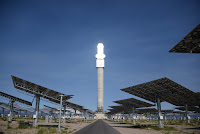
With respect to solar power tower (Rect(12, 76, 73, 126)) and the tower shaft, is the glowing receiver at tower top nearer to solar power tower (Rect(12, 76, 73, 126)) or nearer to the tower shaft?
the tower shaft

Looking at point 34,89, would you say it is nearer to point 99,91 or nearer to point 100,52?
point 99,91

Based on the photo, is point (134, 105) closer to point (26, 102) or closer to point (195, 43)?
point (26, 102)

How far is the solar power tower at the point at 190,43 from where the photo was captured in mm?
15075

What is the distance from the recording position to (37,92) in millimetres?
33281

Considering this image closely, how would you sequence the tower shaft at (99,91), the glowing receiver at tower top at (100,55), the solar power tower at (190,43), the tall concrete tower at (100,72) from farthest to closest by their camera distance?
the glowing receiver at tower top at (100,55) < the tall concrete tower at (100,72) < the tower shaft at (99,91) < the solar power tower at (190,43)

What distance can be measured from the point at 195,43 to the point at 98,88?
146681mm

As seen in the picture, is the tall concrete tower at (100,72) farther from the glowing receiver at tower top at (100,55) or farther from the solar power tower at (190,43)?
the solar power tower at (190,43)

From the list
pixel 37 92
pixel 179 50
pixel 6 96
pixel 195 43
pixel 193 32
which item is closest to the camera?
pixel 193 32

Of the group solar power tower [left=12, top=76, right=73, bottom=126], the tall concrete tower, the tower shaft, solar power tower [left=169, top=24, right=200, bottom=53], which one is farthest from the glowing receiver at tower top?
solar power tower [left=169, top=24, right=200, bottom=53]

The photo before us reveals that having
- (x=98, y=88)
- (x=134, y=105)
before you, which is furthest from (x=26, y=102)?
(x=98, y=88)

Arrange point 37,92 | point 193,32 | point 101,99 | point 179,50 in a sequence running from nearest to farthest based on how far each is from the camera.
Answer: point 193,32
point 179,50
point 37,92
point 101,99

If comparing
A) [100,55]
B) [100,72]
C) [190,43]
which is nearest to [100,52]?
[100,55]

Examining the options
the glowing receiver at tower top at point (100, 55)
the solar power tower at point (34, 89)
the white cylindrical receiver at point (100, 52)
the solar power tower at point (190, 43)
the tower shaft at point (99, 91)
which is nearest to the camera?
the solar power tower at point (190, 43)

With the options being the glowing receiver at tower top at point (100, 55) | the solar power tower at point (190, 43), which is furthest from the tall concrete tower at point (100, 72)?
the solar power tower at point (190, 43)
